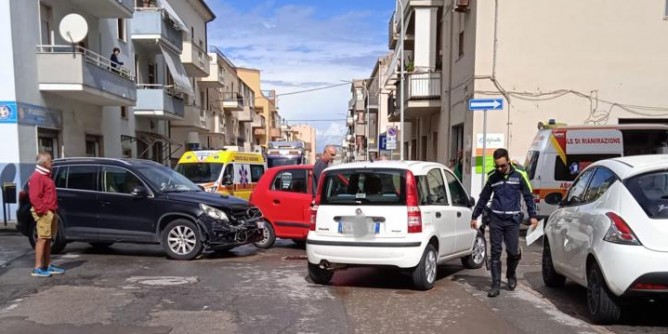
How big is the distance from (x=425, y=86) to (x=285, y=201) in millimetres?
12558

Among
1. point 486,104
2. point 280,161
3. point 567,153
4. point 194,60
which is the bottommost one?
point 280,161

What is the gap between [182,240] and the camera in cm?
905

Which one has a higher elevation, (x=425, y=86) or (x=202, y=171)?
(x=425, y=86)

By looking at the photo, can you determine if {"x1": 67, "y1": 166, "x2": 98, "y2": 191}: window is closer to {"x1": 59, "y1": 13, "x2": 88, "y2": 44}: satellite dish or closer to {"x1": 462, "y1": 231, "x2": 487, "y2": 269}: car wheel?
{"x1": 462, "y1": 231, "x2": 487, "y2": 269}: car wheel

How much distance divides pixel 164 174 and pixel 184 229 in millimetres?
1486

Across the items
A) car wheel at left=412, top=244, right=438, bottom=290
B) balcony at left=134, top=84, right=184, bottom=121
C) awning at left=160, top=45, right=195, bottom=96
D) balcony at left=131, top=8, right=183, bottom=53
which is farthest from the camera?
awning at left=160, top=45, right=195, bottom=96

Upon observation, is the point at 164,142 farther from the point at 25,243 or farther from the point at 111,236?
the point at 111,236

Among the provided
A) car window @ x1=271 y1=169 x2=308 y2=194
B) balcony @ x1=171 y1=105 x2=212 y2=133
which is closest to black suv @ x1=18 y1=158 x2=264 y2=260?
car window @ x1=271 y1=169 x2=308 y2=194

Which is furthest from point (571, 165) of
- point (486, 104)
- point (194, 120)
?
point (194, 120)

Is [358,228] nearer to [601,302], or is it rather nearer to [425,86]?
[601,302]

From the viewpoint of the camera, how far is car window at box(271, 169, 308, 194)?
10117 mm

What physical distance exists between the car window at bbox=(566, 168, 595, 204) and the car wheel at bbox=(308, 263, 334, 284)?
3188 mm

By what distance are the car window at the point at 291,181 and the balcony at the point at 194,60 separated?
22.2 metres

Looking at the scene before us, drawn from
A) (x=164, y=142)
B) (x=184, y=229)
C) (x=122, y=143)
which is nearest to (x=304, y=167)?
(x=184, y=229)
